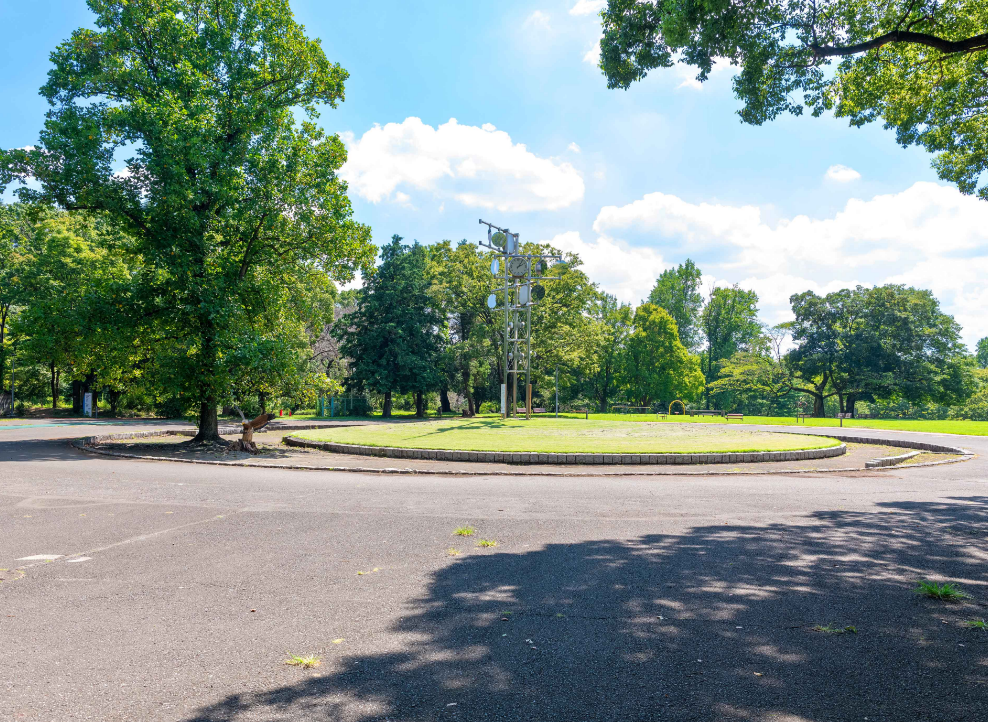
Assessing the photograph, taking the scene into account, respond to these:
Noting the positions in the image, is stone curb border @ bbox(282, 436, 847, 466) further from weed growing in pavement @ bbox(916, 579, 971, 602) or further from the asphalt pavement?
weed growing in pavement @ bbox(916, 579, 971, 602)

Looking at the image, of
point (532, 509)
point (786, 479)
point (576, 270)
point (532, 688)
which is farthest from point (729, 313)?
point (532, 688)

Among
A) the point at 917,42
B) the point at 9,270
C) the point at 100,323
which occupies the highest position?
the point at 9,270

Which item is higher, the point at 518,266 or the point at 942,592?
the point at 518,266

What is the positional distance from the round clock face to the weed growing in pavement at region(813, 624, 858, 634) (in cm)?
2487

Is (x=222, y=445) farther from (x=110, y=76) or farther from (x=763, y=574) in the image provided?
(x=763, y=574)

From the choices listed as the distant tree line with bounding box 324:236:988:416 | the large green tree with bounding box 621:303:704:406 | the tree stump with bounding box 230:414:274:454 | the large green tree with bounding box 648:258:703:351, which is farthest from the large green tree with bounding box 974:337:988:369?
the tree stump with bounding box 230:414:274:454

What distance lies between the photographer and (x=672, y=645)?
11.7 feet

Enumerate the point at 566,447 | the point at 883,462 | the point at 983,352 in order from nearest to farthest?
→ the point at 883,462 < the point at 566,447 < the point at 983,352

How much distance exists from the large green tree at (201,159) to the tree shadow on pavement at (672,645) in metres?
14.4

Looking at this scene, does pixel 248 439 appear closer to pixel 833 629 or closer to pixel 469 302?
pixel 833 629

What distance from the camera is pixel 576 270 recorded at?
45281 millimetres

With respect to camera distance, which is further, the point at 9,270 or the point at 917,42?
the point at 9,270

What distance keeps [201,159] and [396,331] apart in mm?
27076

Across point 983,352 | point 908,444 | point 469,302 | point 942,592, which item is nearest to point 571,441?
point 908,444
